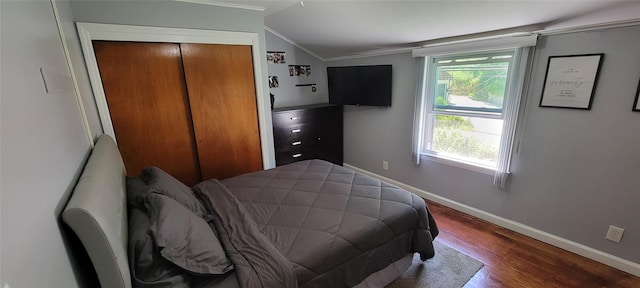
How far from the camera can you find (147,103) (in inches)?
Result: 88.1

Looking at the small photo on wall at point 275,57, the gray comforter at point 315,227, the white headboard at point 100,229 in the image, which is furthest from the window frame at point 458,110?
the white headboard at point 100,229

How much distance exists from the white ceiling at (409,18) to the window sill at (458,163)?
4.25 ft

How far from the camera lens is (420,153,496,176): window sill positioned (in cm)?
260

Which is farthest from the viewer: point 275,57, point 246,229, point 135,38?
point 275,57

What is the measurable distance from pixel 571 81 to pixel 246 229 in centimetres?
261

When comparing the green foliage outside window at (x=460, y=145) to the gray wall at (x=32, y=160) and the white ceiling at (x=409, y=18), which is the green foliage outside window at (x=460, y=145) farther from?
the gray wall at (x=32, y=160)

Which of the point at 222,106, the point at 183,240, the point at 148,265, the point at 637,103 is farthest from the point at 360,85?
the point at 148,265

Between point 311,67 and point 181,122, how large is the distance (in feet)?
7.28

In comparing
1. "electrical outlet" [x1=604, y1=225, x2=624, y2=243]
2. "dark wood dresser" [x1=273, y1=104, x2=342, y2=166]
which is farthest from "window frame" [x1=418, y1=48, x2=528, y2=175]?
"dark wood dresser" [x1=273, y1=104, x2=342, y2=166]

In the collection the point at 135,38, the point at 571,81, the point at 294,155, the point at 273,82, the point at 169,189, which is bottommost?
the point at 294,155

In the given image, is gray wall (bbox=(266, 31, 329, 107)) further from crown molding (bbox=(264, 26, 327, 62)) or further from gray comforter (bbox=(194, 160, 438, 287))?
gray comforter (bbox=(194, 160, 438, 287))

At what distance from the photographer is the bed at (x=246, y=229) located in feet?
3.21

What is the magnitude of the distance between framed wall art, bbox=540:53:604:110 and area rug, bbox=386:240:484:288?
1.47 meters

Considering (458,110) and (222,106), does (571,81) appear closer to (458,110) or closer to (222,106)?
(458,110)
